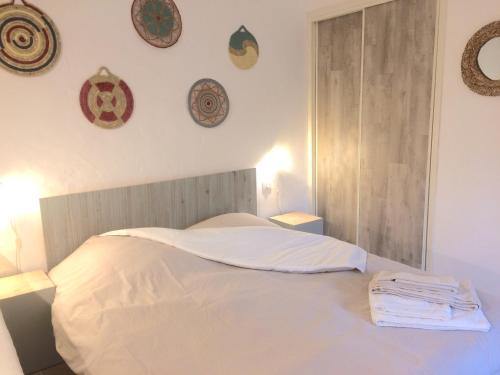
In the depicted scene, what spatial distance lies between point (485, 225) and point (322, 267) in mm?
1231

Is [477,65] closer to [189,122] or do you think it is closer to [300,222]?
[300,222]

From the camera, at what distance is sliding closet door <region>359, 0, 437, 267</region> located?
109 inches

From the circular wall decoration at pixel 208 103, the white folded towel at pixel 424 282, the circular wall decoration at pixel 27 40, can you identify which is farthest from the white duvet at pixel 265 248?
the circular wall decoration at pixel 27 40

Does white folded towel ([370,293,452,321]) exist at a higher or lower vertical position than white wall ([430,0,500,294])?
lower

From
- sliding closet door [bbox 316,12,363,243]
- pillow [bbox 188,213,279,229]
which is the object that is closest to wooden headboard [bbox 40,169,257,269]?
pillow [bbox 188,213,279,229]

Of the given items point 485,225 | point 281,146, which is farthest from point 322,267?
point 281,146

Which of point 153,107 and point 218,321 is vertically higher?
point 153,107

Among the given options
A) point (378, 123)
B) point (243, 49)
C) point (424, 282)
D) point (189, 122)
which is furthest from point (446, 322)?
point (243, 49)

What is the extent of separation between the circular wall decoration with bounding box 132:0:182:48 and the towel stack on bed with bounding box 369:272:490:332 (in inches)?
77.2

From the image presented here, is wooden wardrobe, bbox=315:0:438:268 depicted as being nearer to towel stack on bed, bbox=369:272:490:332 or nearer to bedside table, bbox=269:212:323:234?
bedside table, bbox=269:212:323:234

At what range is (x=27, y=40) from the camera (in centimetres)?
216

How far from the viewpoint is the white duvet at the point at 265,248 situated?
216 cm

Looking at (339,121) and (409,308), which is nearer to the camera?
(409,308)

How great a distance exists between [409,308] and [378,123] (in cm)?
176
